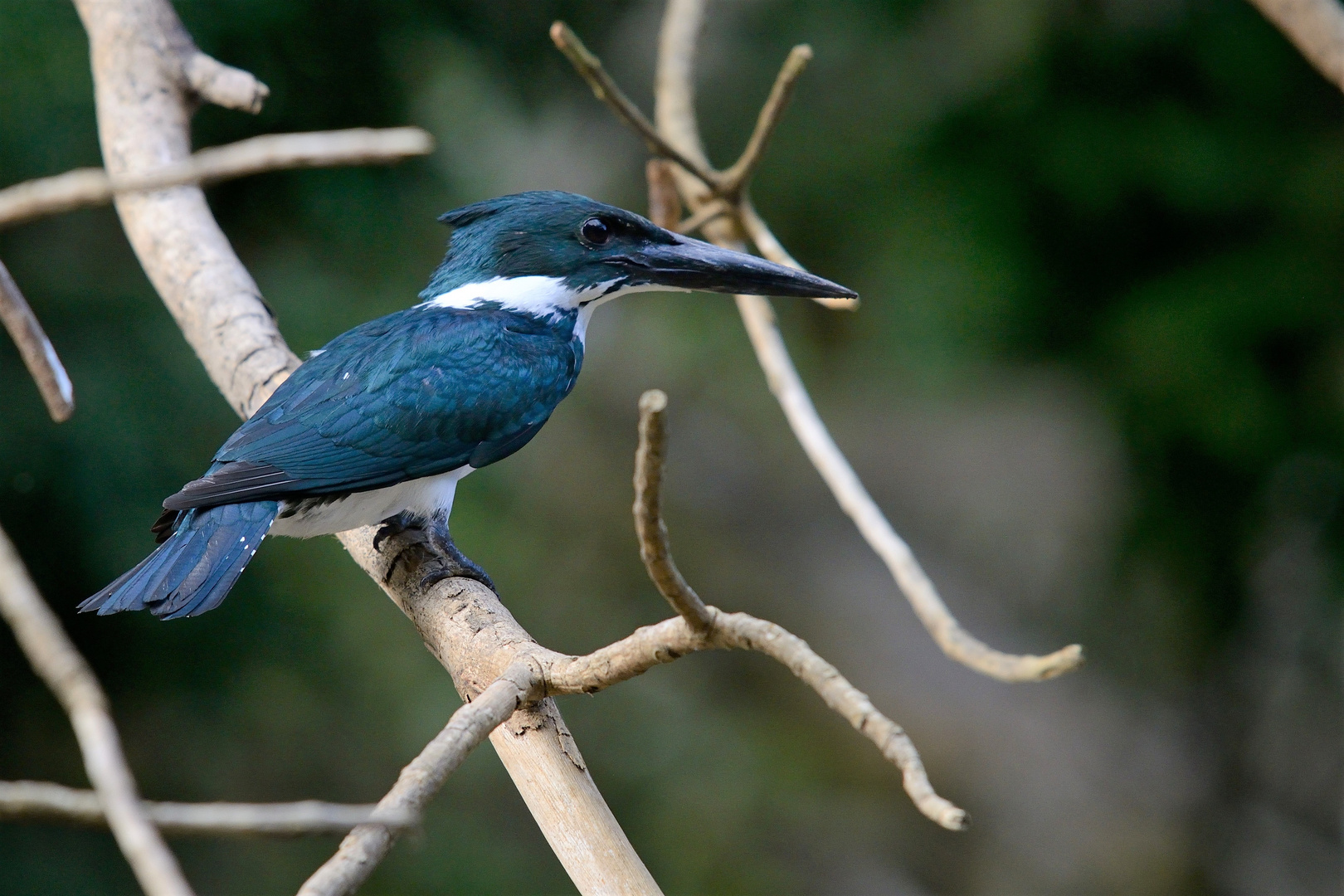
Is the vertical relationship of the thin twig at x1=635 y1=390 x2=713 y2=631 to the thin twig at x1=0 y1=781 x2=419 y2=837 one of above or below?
above

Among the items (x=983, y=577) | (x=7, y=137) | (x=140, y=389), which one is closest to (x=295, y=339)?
(x=140, y=389)

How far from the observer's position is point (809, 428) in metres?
2.09

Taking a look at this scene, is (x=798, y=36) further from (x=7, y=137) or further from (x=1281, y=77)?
(x=7, y=137)

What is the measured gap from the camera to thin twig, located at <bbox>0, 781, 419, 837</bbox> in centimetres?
70

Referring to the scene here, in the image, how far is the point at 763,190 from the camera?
3.99 m

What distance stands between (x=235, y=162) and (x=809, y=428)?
4.54ft

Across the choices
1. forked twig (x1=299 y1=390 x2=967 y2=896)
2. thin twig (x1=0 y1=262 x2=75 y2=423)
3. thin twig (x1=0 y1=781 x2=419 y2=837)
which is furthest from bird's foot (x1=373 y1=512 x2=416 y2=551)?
thin twig (x1=0 y1=781 x2=419 y2=837)

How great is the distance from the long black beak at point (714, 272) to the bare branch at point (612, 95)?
17 cm

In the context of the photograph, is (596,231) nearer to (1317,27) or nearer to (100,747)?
(1317,27)

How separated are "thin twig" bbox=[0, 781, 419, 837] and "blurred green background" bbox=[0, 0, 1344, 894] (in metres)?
2.28

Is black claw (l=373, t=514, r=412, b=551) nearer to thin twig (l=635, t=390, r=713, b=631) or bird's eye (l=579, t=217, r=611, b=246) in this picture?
bird's eye (l=579, t=217, r=611, b=246)

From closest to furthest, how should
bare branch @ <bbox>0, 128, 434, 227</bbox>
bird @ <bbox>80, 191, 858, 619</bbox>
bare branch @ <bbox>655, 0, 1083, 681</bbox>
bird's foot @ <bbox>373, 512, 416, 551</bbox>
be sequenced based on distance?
bare branch @ <bbox>0, 128, 434, 227</bbox> < bare branch @ <bbox>655, 0, 1083, 681</bbox> < bird @ <bbox>80, 191, 858, 619</bbox> < bird's foot @ <bbox>373, 512, 416, 551</bbox>

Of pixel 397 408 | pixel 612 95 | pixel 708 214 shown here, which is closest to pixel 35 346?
pixel 397 408

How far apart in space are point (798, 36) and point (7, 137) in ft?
7.00
